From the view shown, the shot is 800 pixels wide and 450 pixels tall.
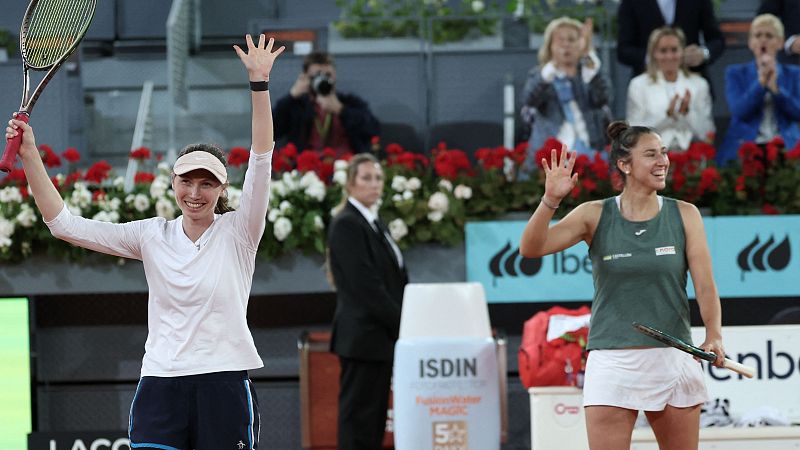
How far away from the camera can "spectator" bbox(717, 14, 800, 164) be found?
25.0ft

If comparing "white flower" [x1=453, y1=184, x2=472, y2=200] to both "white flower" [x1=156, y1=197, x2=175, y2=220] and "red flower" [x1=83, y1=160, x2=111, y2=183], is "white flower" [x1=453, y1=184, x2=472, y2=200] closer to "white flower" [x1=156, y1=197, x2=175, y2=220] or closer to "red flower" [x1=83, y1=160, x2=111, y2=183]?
"white flower" [x1=156, y1=197, x2=175, y2=220]

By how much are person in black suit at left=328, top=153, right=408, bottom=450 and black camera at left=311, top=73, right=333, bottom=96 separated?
1.52 metres

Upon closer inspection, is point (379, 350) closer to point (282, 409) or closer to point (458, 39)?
point (282, 409)

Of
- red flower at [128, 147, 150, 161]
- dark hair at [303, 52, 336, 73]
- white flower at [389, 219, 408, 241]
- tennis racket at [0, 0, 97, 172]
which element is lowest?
white flower at [389, 219, 408, 241]

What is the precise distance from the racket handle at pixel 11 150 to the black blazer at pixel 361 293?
2.79 metres

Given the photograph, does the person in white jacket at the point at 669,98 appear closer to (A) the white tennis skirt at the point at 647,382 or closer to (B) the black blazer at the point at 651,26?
(B) the black blazer at the point at 651,26

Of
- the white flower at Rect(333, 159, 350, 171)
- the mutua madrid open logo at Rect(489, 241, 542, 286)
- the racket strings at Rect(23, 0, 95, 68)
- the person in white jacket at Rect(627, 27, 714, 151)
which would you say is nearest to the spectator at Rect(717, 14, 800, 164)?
the person in white jacket at Rect(627, 27, 714, 151)

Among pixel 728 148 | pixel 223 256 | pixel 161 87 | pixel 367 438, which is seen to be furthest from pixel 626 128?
pixel 161 87

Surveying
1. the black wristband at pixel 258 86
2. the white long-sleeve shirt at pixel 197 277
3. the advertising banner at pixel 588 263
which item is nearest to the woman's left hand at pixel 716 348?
the white long-sleeve shirt at pixel 197 277

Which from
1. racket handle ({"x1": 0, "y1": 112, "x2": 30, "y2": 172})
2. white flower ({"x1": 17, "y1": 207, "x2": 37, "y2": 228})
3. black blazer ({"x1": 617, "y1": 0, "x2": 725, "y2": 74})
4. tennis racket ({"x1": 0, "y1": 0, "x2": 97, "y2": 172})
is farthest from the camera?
black blazer ({"x1": 617, "y1": 0, "x2": 725, "y2": 74})

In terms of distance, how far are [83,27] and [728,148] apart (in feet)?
16.0

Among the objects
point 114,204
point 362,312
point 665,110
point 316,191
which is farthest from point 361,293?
point 665,110

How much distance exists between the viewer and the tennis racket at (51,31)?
3908mm

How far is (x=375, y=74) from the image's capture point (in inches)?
324
